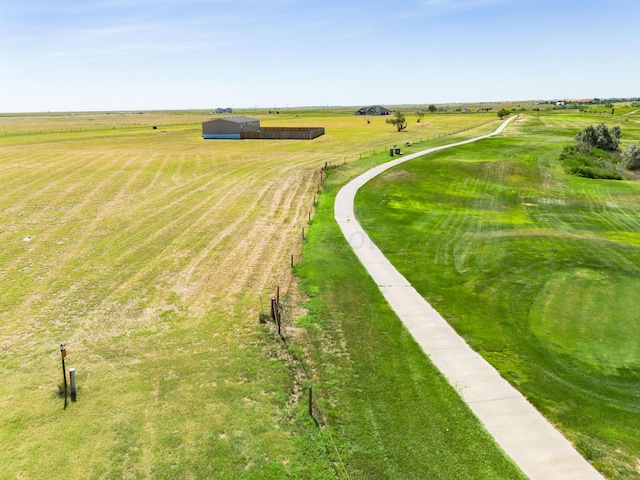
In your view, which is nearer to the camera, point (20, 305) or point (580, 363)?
point (580, 363)

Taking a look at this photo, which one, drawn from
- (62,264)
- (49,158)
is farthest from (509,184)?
(49,158)

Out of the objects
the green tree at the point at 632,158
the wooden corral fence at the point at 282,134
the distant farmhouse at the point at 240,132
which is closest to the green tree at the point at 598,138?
the green tree at the point at 632,158

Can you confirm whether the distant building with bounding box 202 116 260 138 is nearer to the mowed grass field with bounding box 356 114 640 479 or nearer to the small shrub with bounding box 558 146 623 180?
the mowed grass field with bounding box 356 114 640 479

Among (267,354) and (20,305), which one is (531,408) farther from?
(20,305)

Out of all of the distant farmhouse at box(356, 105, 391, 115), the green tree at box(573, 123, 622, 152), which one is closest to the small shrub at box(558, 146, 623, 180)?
the green tree at box(573, 123, 622, 152)

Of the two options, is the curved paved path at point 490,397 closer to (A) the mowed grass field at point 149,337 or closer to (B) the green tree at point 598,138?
(A) the mowed grass field at point 149,337

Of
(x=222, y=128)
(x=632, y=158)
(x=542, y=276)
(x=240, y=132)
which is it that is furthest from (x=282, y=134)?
(x=542, y=276)
